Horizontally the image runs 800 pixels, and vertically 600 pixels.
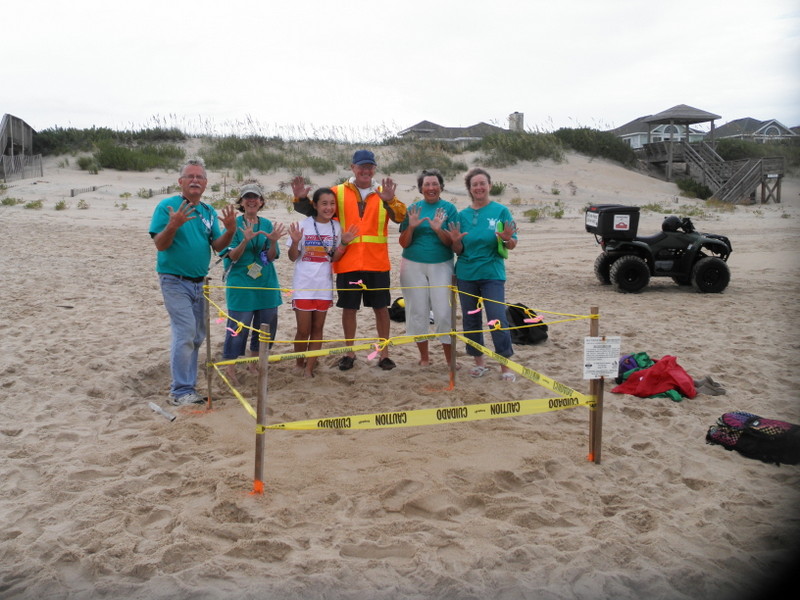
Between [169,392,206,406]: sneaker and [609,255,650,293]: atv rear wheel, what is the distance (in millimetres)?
6757

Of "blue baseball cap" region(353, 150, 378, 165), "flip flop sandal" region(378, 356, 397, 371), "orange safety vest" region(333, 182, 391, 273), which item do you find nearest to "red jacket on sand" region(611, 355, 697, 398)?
"flip flop sandal" region(378, 356, 397, 371)

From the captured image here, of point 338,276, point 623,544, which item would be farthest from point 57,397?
point 623,544

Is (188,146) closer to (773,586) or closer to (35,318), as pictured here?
(35,318)

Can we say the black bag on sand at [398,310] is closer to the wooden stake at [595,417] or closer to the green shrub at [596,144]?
the wooden stake at [595,417]

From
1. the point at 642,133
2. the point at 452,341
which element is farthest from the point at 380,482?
the point at 642,133

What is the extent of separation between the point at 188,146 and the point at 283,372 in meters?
21.8

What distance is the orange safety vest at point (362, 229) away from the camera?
18.8 feet

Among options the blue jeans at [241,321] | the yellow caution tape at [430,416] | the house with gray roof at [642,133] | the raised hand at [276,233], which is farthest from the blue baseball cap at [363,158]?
the house with gray roof at [642,133]

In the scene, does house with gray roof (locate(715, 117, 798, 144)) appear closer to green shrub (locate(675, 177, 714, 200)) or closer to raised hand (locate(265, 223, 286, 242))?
green shrub (locate(675, 177, 714, 200))

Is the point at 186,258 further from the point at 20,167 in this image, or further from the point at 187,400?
the point at 20,167

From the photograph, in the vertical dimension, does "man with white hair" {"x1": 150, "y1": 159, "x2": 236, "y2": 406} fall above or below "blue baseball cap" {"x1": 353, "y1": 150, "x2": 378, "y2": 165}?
below

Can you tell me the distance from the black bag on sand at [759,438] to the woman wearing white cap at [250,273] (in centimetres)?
365

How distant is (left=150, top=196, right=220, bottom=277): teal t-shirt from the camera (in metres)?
4.86

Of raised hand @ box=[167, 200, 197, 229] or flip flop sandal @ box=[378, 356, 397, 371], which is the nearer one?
raised hand @ box=[167, 200, 197, 229]
